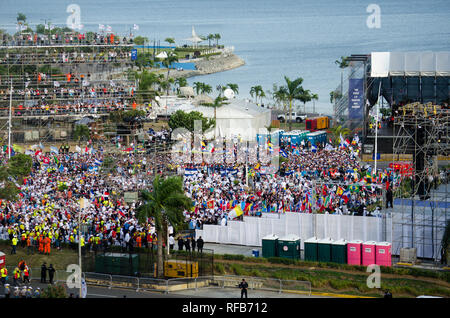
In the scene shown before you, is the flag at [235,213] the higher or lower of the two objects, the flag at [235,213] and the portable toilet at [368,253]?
the higher

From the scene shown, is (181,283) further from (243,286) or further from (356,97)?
(356,97)

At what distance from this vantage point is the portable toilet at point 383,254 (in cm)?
Result: 3091

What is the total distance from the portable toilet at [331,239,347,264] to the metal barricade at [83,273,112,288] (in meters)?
9.39

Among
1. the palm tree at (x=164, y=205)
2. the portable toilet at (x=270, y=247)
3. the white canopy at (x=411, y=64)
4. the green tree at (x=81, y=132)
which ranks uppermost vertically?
the white canopy at (x=411, y=64)

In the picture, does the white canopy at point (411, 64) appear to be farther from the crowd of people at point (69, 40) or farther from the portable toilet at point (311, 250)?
the portable toilet at point (311, 250)

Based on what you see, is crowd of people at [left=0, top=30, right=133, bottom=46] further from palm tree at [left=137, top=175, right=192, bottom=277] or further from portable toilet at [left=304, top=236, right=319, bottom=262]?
portable toilet at [left=304, top=236, right=319, bottom=262]

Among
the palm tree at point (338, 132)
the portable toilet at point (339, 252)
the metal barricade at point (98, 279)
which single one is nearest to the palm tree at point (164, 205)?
the metal barricade at point (98, 279)

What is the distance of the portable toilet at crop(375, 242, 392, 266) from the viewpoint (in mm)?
30906

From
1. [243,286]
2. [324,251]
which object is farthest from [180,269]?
[324,251]

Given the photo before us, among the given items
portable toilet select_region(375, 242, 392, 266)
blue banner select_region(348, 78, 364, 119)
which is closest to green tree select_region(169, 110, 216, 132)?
blue banner select_region(348, 78, 364, 119)

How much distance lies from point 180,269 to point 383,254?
27.4 ft

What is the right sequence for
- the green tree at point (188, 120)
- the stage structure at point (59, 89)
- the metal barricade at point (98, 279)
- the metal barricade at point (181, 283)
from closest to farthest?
1. the metal barricade at point (181, 283)
2. the metal barricade at point (98, 279)
3. the stage structure at point (59, 89)
4. the green tree at point (188, 120)
